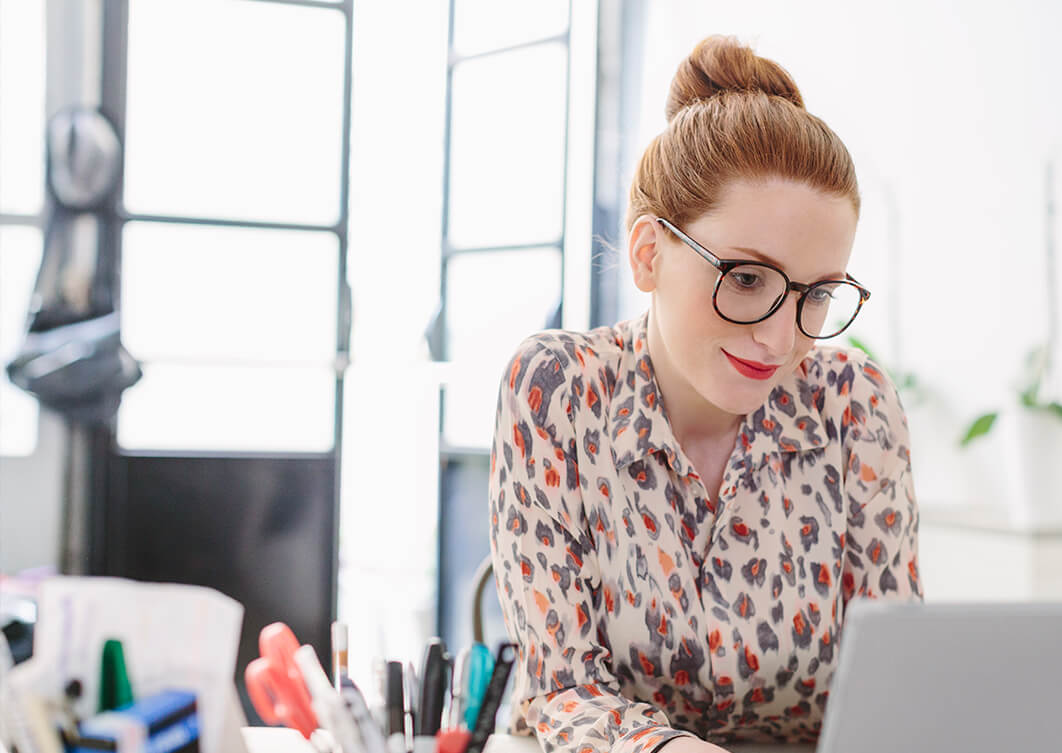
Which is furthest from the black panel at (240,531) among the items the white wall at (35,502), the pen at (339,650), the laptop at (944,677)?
the laptop at (944,677)

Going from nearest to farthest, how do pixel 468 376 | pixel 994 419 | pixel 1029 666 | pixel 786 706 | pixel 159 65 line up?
pixel 1029 666
pixel 786 706
pixel 994 419
pixel 159 65
pixel 468 376

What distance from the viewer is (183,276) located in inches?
111

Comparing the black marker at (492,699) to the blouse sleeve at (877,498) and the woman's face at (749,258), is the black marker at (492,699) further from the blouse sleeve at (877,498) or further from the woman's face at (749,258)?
the blouse sleeve at (877,498)

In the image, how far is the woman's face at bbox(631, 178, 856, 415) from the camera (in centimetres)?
86

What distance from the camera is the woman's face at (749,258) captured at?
0.86 meters

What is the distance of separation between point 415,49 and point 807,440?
7.46 ft

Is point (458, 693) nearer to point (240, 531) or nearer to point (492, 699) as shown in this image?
point (492, 699)

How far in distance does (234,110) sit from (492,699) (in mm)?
2589

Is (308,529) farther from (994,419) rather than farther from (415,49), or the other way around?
(994,419)

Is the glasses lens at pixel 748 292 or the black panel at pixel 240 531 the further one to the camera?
the black panel at pixel 240 531

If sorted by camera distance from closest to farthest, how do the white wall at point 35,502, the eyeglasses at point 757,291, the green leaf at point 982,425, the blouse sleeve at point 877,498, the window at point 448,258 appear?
1. the eyeglasses at point 757,291
2. the blouse sleeve at point 877,498
3. the green leaf at point 982,425
4. the white wall at point 35,502
5. the window at point 448,258

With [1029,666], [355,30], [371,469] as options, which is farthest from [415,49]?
[1029,666]

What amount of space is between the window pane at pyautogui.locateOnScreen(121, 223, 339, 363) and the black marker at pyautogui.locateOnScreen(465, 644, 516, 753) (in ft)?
7.96

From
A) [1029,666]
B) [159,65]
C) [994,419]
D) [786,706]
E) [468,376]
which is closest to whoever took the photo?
[1029,666]
